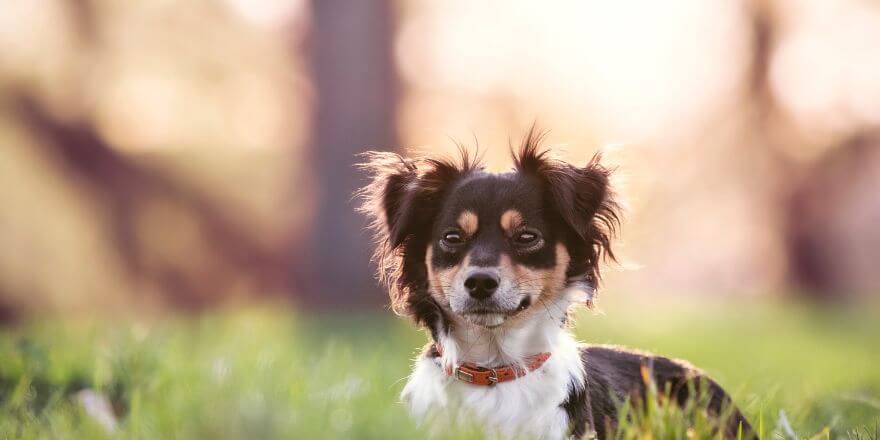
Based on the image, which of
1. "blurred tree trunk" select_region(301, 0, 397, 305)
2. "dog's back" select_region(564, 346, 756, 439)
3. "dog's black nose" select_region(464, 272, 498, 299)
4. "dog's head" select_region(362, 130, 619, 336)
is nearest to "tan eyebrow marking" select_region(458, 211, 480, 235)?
"dog's head" select_region(362, 130, 619, 336)

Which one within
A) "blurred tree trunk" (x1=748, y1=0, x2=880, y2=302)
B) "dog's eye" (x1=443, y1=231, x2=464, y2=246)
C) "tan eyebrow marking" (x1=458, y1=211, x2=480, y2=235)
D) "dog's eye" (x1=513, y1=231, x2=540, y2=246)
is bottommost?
"blurred tree trunk" (x1=748, y1=0, x2=880, y2=302)

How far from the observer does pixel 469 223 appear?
4.16 meters

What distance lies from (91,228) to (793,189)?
14968 millimetres

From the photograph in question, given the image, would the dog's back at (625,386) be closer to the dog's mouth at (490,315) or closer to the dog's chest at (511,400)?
the dog's chest at (511,400)

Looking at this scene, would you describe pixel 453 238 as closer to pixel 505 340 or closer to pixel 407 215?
pixel 407 215

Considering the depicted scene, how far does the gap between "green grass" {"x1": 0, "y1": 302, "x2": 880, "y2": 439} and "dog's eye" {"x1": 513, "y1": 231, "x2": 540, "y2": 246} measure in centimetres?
92

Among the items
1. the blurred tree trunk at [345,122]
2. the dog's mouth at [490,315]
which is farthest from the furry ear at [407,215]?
the blurred tree trunk at [345,122]

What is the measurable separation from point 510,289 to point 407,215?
0.78m

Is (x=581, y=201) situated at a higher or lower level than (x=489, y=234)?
higher

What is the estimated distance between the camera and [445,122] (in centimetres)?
1492

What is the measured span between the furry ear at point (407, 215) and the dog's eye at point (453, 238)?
0.30 m

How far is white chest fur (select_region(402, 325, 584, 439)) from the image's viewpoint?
3.73 meters

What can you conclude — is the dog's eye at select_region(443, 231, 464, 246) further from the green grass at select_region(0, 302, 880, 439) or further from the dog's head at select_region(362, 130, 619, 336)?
the green grass at select_region(0, 302, 880, 439)

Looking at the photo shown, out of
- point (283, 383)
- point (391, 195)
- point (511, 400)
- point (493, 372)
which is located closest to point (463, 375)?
point (493, 372)
